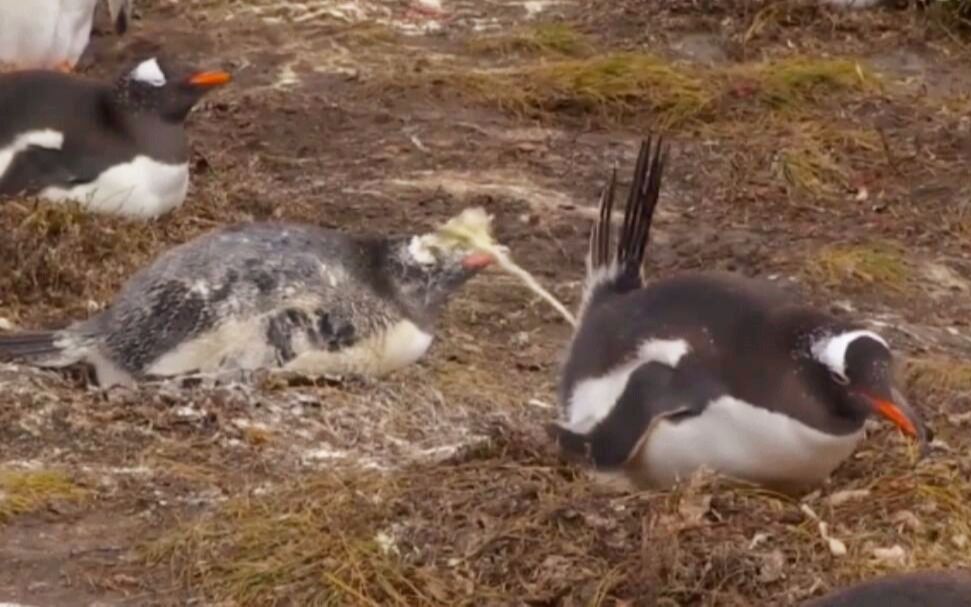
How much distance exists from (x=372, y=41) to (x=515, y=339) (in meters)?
3.41

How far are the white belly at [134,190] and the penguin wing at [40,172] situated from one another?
0.02m

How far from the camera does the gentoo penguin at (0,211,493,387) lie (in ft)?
18.8

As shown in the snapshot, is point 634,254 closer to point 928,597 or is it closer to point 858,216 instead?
point 928,597

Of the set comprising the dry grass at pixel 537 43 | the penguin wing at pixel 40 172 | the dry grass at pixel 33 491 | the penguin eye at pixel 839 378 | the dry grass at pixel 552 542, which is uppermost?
the penguin eye at pixel 839 378

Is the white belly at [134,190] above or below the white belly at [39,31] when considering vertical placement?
above

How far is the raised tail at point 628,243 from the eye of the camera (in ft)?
17.3

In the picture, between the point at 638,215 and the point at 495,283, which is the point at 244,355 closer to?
the point at 638,215

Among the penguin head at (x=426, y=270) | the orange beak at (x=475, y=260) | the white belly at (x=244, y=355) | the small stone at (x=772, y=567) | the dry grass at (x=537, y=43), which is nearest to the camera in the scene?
the small stone at (x=772, y=567)

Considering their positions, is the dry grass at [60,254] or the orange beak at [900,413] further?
the dry grass at [60,254]

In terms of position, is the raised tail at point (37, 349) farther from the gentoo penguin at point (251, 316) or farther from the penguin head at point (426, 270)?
the penguin head at point (426, 270)

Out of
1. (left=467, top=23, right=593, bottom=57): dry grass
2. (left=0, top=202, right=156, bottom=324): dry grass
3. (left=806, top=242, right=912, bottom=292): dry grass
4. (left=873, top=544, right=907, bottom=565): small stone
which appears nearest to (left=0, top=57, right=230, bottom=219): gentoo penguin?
(left=0, top=202, right=156, bottom=324): dry grass

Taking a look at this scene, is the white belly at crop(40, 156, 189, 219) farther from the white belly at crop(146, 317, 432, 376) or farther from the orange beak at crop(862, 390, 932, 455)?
the orange beak at crop(862, 390, 932, 455)

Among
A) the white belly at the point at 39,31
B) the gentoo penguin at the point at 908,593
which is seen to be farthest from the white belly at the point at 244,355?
the white belly at the point at 39,31

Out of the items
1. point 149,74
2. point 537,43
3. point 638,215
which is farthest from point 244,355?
point 537,43
